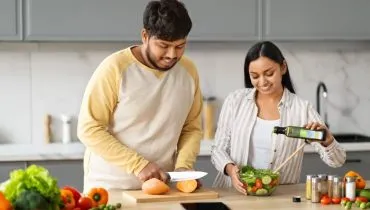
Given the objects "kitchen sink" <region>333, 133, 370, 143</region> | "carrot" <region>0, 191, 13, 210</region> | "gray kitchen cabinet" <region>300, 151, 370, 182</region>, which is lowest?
"gray kitchen cabinet" <region>300, 151, 370, 182</region>

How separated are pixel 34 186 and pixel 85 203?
0.27 metres

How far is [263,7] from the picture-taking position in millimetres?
3994

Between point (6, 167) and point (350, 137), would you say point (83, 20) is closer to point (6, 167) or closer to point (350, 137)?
point (6, 167)

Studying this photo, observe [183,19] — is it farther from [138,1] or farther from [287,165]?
[138,1]

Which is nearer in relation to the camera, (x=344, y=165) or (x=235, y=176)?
(x=235, y=176)

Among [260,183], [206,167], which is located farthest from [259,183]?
[206,167]

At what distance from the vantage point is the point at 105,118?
2.44 meters

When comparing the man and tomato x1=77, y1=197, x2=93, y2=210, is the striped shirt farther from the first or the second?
tomato x1=77, y1=197, x2=93, y2=210

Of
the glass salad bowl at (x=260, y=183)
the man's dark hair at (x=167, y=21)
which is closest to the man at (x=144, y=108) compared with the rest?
the man's dark hair at (x=167, y=21)

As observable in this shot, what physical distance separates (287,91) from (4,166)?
5.46ft

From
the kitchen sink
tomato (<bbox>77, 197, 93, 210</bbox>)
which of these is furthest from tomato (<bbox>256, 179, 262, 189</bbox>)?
the kitchen sink

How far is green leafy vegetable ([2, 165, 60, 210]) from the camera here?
1834 millimetres

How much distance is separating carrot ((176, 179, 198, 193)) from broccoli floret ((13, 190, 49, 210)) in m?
0.69

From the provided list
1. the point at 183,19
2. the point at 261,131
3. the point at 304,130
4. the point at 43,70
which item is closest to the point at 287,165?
the point at 261,131
